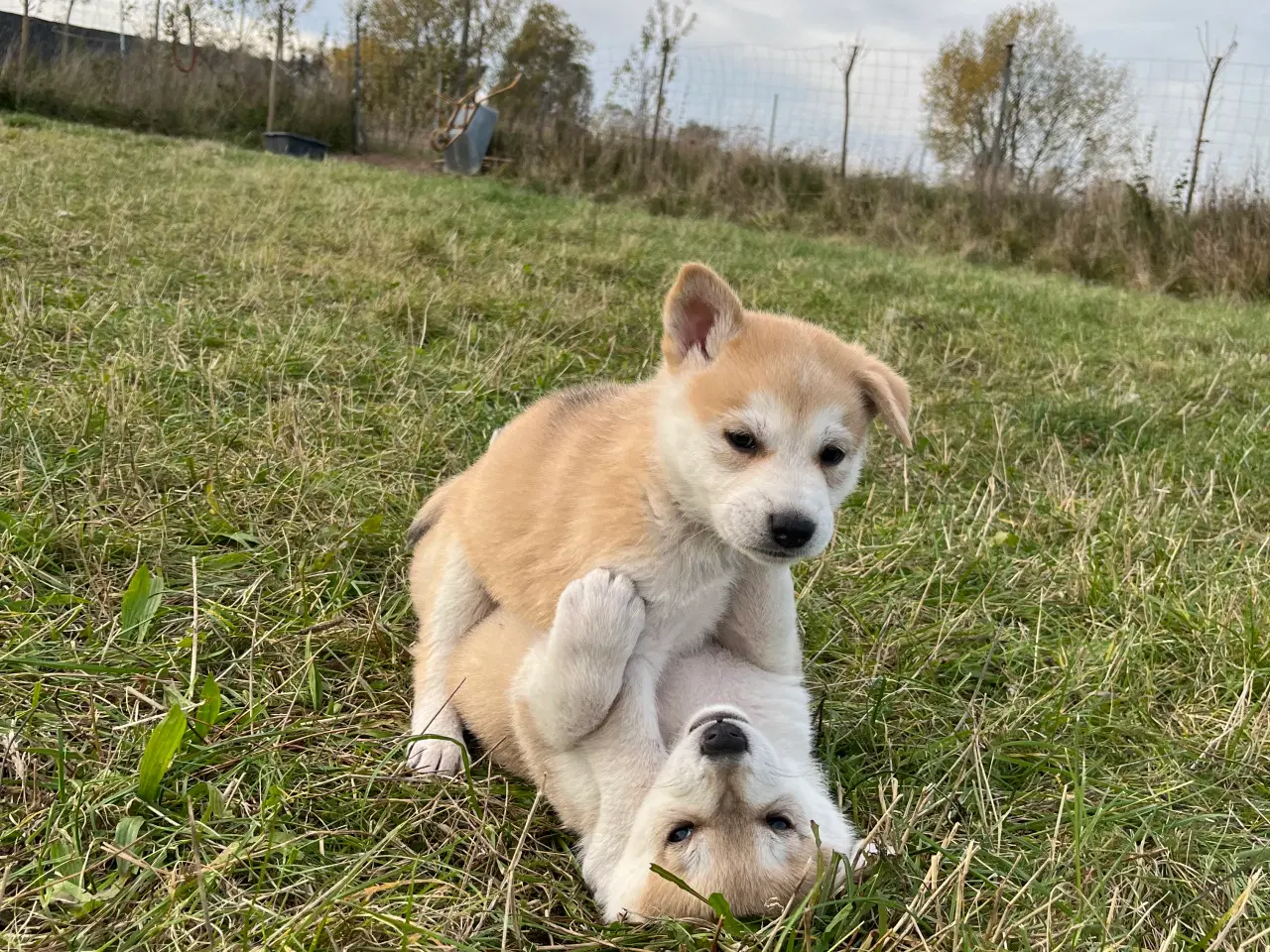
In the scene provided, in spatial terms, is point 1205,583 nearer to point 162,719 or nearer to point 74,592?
point 162,719

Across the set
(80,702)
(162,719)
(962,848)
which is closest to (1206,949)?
(962,848)

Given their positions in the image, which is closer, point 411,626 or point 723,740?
point 723,740

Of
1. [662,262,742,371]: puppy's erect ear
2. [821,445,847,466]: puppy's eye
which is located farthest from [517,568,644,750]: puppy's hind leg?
[662,262,742,371]: puppy's erect ear

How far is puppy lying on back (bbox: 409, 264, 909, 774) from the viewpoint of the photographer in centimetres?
182

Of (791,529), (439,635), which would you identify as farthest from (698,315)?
(439,635)

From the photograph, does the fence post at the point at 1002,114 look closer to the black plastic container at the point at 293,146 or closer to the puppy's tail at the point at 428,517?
the black plastic container at the point at 293,146

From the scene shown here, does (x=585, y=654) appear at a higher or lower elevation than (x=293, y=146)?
lower

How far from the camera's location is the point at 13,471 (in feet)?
8.40

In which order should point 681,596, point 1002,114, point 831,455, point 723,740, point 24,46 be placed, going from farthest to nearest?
point 24,46, point 1002,114, point 831,455, point 681,596, point 723,740

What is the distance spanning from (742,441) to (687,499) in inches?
6.9

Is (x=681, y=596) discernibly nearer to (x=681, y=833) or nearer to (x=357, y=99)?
(x=681, y=833)

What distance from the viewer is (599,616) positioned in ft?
5.52

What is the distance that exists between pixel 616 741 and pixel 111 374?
2.59 metres

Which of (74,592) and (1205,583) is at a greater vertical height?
(1205,583)
